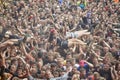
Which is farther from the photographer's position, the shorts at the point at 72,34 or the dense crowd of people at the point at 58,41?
the shorts at the point at 72,34

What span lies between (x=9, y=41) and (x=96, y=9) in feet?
4.19

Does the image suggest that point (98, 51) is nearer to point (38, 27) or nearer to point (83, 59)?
point (83, 59)

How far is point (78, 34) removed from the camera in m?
3.99

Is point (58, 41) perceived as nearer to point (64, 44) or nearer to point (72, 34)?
point (64, 44)

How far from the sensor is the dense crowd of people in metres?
3.73

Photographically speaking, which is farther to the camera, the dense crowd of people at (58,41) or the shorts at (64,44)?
the shorts at (64,44)

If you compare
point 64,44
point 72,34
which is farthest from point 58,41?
point 72,34

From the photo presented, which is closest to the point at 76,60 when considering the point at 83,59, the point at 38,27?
the point at 83,59

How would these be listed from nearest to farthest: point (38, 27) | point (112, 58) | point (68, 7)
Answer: point (112, 58), point (38, 27), point (68, 7)

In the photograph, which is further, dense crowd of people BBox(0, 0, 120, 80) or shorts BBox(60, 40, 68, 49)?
shorts BBox(60, 40, 68, 49)

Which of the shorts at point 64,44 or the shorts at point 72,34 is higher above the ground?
the shorts at point 72,34

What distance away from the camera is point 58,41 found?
13.0 ft

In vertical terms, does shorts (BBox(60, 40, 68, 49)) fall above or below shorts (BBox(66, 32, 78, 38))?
below

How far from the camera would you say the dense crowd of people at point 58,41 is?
3729mm
